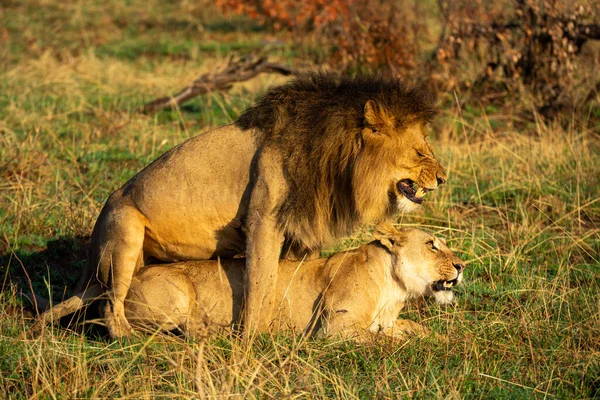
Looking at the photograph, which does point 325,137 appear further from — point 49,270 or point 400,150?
point 49,270

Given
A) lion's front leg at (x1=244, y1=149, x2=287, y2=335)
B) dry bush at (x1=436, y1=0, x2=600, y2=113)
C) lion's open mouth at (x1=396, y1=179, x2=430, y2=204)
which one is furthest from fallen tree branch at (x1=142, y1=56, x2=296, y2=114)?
lion's open mouth at (x1=396, y1=179, x2=430, y2=204)

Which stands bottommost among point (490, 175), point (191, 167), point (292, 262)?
Result: point (490, 175)

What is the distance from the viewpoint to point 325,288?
5.03 metres

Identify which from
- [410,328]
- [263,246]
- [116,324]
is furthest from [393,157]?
[116,324]

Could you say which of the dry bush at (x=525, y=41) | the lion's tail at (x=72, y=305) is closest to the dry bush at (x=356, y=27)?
the dry bush at (x=525, y=41)

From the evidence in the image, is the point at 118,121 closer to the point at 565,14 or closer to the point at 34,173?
the point at 34,173

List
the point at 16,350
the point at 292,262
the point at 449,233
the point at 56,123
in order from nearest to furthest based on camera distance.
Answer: the point at 16,350
the point at 292,262
the point at 449,233
the point at 56,123

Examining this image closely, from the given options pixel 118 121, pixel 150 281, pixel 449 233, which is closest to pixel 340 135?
pixel 150 281

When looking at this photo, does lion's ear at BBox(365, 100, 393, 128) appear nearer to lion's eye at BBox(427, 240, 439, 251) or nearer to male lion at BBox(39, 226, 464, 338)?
male lion at BBox(39, 226, 464, 338)

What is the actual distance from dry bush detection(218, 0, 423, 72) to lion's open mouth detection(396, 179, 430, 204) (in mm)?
5140

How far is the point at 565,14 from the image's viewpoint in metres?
8.85

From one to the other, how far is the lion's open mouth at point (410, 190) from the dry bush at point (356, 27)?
16.9ft

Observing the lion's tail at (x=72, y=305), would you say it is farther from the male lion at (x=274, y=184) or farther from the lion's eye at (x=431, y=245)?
the lion's eye at (x=431, y=245)

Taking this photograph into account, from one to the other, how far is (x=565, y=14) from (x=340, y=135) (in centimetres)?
498
